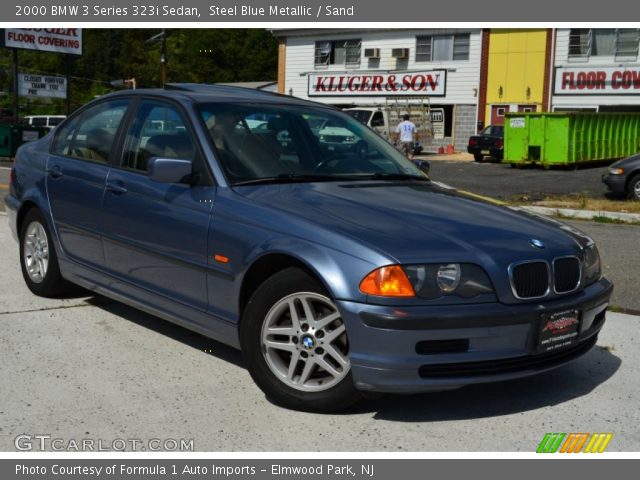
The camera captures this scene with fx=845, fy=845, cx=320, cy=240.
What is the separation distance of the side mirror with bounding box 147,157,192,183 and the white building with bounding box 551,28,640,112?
3081cm

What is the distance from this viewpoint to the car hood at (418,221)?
3.88m

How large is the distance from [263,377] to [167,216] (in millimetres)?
1168

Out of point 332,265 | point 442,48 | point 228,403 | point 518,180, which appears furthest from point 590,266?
point 442,48

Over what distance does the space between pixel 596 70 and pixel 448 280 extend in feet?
105

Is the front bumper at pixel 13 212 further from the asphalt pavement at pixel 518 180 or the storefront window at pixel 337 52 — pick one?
the storefront window at pixel 337 52

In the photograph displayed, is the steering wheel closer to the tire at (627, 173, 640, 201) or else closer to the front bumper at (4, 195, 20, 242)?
the front bumper at (4, 195, 20, 242)

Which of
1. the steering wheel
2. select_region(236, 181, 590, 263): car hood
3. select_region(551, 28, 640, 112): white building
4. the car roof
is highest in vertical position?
select_region(551, 28, 640, 112): white building

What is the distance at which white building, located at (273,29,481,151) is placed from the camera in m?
36.9

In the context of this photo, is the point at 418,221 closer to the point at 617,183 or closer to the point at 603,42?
the point at 617,183

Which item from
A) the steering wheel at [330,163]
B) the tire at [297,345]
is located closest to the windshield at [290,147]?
the steering wheel at [330,163]

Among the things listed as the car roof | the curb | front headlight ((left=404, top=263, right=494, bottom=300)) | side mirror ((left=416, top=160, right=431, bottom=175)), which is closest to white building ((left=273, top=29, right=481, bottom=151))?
the curb

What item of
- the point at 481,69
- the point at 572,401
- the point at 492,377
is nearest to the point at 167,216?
the point at 492,377

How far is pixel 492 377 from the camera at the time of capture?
3.91 meters

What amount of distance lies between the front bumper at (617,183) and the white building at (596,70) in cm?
1807
